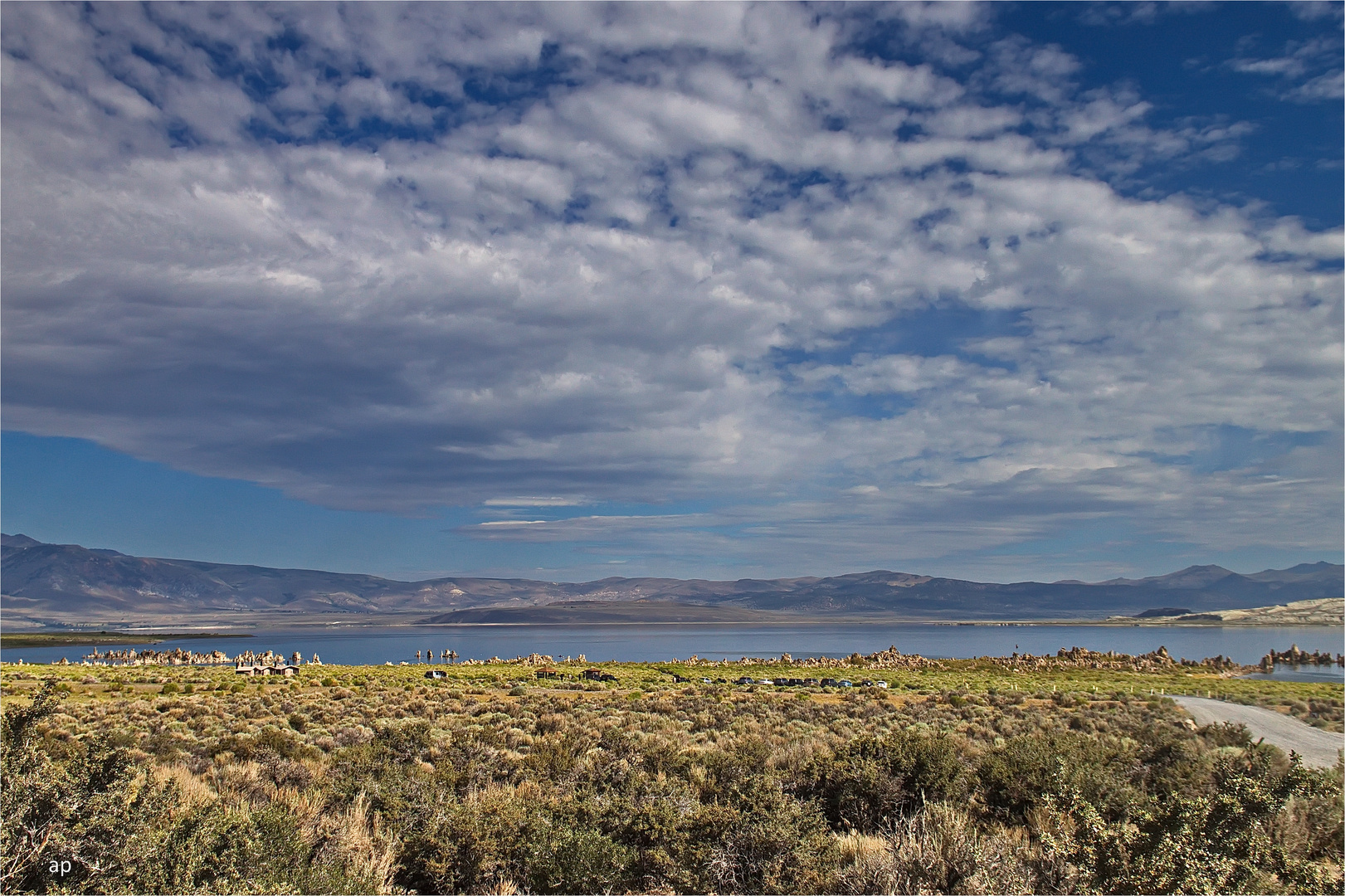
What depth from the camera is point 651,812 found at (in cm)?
776

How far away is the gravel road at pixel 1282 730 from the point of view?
617 inches

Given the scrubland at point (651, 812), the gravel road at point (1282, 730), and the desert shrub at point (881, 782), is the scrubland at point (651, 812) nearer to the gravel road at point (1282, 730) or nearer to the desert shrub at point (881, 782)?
the desert shrub at point (881, 782)

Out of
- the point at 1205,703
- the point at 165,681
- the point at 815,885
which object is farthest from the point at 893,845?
the point at 165,681

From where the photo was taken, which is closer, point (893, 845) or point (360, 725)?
point (893, 845)

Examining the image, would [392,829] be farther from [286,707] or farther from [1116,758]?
[286,707]

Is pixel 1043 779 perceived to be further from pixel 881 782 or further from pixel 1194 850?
pixel 1194 850

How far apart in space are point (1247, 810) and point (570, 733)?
13206 mm

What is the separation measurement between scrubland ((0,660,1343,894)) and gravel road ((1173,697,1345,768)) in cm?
93

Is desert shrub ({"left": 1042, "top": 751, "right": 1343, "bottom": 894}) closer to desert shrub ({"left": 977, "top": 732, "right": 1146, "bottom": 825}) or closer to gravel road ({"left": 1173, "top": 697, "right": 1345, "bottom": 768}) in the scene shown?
desert shrub ({"left": 977, "top": 732, "right": 1146, "bottom": 825})

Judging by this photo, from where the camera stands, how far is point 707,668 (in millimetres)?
65125

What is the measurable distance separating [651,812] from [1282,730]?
1936 cm

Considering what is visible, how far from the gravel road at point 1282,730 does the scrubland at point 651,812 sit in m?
0.93

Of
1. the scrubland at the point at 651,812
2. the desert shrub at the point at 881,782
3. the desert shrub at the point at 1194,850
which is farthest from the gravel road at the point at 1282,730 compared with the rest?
the desert shrub at the point at 1194,850

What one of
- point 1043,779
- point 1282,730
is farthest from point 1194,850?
point 1282,730
